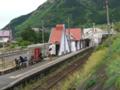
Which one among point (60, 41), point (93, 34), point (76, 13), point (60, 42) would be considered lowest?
point (60, 42)

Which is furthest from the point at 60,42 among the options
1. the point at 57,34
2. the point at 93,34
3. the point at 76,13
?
the point at 76,13

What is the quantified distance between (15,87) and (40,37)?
3291 inches

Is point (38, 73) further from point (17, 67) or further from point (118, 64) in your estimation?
point (118, 64)

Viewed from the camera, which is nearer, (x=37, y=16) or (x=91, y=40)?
(x=91, y=40)

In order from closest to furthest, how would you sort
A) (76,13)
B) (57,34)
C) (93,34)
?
(57,34)
(93,34)
(76,13)

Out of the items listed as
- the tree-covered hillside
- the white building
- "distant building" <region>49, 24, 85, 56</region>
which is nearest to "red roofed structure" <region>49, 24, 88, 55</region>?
"distant building" <region>49, 24, 85, 56</region>

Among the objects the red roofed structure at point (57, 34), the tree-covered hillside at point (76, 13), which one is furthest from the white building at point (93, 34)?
the tree-covered hillside at point (76, 13)

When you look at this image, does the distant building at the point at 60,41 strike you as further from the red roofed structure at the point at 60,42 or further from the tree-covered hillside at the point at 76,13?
the tree-covered hillside at the point at 76,13

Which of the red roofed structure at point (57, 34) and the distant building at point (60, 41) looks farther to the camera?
the red roofed structure at point (57, 34)

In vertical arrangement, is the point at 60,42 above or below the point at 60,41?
below

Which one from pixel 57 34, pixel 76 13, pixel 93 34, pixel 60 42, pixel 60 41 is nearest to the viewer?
pixel 60 42

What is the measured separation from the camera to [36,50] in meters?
49.1

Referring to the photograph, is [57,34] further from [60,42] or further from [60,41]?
[60,42]

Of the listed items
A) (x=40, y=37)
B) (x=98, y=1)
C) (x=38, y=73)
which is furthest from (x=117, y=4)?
(x=38, y=73)
